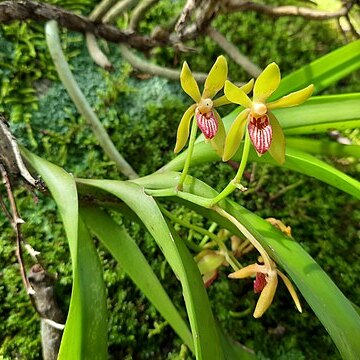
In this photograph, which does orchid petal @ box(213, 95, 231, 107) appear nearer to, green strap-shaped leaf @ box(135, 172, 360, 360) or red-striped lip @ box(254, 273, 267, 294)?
green strap-shaped leaf @ box(135, 172, 360, 360)

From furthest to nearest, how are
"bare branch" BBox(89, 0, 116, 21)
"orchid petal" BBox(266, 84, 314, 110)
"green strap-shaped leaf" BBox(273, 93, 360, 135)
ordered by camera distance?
1. "bare branch" BBox(89, 0, 116, 21)
2. "green strap-shaped leaf" BBox(273, 93, 360, 135)
3. "orchid petal" BBox(266, 84, 314, 110)

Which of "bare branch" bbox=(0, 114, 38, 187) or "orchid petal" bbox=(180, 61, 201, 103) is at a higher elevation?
"bare branch" bbox=(0, 114, 38, 187)

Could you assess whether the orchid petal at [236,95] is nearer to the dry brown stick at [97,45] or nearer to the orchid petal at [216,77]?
the orchid petal at [216,77]

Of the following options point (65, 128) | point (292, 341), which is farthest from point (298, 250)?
point (65, 128)

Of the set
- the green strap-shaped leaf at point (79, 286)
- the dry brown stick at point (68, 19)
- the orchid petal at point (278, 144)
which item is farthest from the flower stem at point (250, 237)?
the dry brown stick at point (68, 19)

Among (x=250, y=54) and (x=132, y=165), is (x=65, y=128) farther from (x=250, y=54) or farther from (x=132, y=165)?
(x=250, y=54)

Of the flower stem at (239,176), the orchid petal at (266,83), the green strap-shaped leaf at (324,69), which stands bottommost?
the flower stem at (239,176)

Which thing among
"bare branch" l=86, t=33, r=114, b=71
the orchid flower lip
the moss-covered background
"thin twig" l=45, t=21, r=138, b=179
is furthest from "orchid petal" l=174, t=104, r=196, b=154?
"bare branch" l=86, t=33, r=114, b=71

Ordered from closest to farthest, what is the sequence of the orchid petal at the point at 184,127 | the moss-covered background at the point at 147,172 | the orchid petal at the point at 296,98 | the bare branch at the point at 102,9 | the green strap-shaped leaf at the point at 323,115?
the orchid petal at the point at 296,98
the orchid petal at the point at 184,127
the green strap-shaped leaf at the point at 323,115
the moss-covered background at the point at 147,172
the bare branch at the point at 102,9
